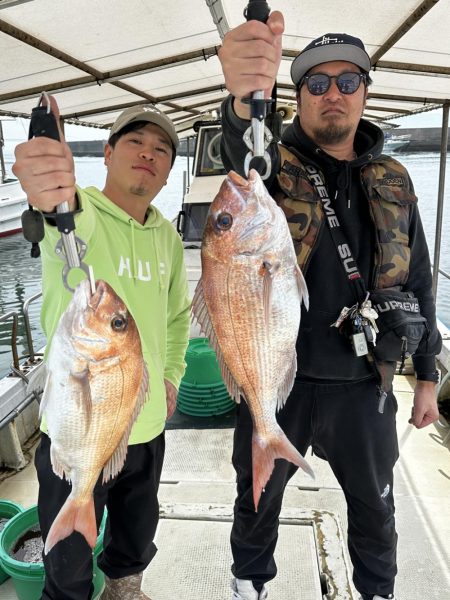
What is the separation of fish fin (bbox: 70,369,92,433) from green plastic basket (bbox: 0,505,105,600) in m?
1.37

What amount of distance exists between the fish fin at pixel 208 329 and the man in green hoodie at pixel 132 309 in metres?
0.55

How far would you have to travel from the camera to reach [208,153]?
28.2 ft

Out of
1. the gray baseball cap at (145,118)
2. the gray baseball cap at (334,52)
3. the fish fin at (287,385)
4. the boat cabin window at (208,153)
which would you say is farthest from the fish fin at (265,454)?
the boat cabin window at (208,153)

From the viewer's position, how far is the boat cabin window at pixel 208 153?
8560mm

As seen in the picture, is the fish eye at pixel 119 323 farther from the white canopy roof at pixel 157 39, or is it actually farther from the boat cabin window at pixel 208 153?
the boat cabin window at pixel 208 153

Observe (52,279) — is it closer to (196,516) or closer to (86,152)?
(196,516)

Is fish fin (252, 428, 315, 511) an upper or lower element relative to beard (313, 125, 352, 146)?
lower

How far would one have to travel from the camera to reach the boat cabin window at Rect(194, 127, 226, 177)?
337 inches

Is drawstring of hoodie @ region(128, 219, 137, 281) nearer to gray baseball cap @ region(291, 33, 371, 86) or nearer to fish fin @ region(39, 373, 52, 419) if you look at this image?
fish fin @ region(39, 373, 52, 419)

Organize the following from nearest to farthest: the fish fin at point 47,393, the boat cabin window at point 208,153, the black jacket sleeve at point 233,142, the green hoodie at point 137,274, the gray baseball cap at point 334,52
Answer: the fish fin at point 47,393, the black jacket sleeve at point 233,142, the green hoodie at point 137,274, the gray baseball cap at point 334,52, the boat cabin window at point 208,153

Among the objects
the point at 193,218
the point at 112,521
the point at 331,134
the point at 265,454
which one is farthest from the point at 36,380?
the point at 193,218

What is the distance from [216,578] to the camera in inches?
107

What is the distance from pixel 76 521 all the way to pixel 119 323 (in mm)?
691

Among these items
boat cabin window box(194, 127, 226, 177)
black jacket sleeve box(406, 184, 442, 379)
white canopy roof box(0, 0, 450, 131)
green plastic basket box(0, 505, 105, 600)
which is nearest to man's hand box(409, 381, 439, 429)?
black jacket sleeve box(406, 184, 442, 379)
